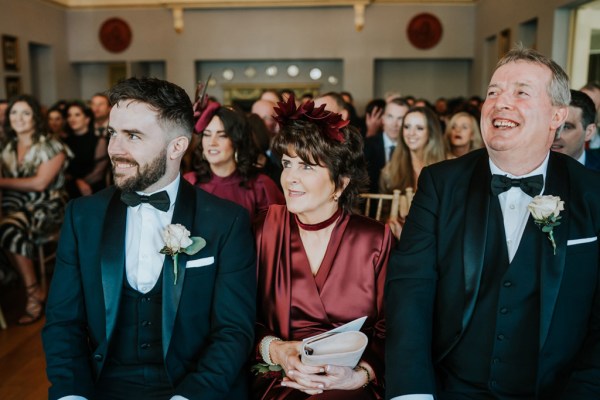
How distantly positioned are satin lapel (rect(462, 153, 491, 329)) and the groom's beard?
3.60 ft

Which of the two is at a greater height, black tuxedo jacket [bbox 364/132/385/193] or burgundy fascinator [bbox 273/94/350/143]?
burgundy fascinator [bbox 273/94/350/143]

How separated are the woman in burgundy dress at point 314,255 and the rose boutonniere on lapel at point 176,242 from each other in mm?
441

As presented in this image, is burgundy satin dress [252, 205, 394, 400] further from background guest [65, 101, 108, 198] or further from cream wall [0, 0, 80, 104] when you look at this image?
cream wall [0, 0, 80, 104]

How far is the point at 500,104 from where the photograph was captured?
1891 mm

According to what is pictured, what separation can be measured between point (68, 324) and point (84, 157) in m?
4.53

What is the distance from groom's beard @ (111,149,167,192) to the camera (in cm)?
199

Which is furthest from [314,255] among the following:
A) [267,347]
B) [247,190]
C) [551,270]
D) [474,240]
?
[247,190]

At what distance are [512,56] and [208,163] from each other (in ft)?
7.50

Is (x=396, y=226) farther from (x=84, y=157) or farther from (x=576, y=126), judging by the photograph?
(x=84, y=157)

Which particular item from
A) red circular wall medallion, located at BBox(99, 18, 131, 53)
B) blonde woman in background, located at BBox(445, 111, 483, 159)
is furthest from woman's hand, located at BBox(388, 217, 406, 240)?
red circular wall medallion, located at BBox(99, 18, 131, 53)

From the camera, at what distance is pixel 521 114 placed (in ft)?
6.13

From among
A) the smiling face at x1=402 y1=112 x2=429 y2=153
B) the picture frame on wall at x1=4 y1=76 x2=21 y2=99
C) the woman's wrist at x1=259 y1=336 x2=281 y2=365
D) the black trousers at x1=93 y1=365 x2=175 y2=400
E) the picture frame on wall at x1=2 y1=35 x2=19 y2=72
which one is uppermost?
the picture frame on wall at x1=2 y1=35 x2=19 y2=72

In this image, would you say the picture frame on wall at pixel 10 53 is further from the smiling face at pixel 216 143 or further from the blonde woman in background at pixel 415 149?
the blonde woman in background at pixel 415 149

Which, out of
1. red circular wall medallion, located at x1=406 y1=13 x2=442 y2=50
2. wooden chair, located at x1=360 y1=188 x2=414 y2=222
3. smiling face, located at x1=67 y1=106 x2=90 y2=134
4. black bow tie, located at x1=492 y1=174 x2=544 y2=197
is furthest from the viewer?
red circular wall medallion, located at x1=406 y1=13 x2=442 y2=50
